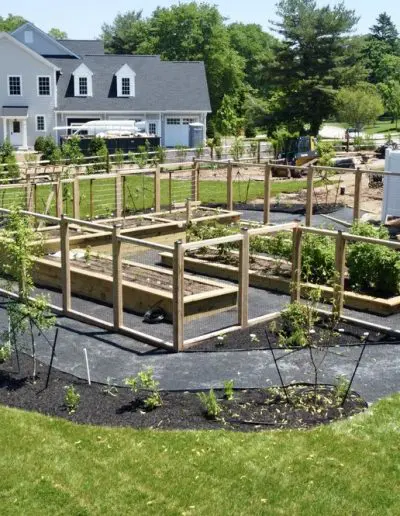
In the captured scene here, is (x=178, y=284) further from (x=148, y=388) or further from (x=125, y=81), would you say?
(x=125, y=81)

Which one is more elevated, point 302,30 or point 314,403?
point 302,30

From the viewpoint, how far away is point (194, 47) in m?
80.6

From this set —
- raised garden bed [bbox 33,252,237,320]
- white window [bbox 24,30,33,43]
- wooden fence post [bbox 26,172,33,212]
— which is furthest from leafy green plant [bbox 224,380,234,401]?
white window [bbox 24,30,33,43]

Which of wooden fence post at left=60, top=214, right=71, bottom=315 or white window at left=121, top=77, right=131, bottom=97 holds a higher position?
white window at left=121, top=77, right=131, bottom=97

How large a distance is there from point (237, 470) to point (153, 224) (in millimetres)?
11988

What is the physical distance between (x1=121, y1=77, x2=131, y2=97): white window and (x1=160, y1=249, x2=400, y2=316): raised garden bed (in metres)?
36.4

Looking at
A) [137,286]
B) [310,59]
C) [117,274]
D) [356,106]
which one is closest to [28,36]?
[310,59]

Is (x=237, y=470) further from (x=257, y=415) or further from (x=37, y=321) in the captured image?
(x=37, y=321)

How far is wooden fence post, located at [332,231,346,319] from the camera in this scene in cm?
1266

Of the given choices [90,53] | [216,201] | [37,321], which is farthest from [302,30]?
[37,321]

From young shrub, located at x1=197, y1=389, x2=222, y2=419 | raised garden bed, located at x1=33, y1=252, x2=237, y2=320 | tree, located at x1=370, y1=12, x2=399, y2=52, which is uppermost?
tree, located at x1=370, y1=12, x2=399, y2=52

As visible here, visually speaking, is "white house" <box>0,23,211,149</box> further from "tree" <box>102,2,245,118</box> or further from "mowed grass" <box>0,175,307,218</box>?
"tree" <box>102,2,245,118</box>

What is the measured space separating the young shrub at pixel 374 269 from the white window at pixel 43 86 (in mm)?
38661

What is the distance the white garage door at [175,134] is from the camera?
170 ft
